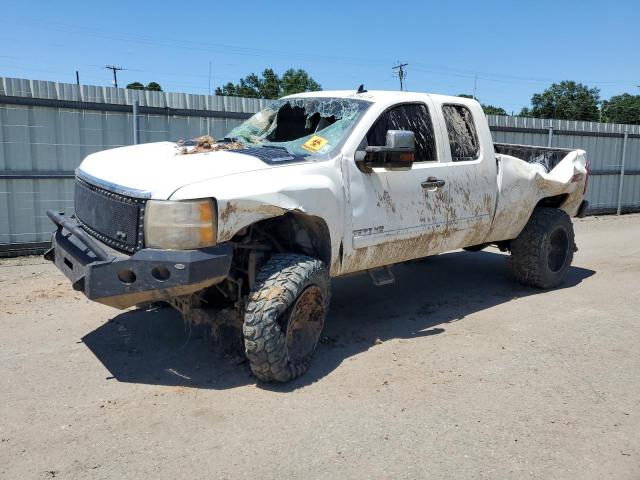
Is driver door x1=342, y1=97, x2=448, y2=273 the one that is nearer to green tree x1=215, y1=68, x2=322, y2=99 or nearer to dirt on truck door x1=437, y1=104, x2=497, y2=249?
dirt on truck door x1=437, y1=104, x2=497, y2=249

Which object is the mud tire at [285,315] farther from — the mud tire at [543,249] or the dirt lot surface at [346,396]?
the mud tire at [543,249]

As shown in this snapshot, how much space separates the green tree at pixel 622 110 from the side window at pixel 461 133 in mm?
64177

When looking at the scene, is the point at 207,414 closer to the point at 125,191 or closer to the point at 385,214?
the point at 125,191

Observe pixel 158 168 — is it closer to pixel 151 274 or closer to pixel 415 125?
pixel 151 274

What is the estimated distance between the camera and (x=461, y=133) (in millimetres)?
5754

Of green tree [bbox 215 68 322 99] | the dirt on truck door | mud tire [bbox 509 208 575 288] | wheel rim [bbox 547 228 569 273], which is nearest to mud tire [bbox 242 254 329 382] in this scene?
the dirt on truck door

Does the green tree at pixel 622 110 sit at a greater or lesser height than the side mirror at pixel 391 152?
greater

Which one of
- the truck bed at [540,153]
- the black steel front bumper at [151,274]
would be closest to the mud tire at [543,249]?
the truck bed at [540,153]

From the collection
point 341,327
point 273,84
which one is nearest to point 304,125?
point 341,327

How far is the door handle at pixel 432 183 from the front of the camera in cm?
514

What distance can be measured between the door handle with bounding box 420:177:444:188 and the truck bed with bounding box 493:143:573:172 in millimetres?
2952

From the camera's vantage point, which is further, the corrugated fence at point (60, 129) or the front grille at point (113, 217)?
the corrugated fence at point (60, 129)

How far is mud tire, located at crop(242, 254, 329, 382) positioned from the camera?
390 centimetres

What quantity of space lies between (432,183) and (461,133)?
2.83 ft
